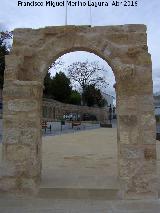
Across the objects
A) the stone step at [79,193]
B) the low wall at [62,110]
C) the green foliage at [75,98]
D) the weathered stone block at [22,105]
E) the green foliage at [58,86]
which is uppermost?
the green foliage at [58,86]

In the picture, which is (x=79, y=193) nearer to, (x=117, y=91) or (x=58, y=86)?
(x=117, y=91)

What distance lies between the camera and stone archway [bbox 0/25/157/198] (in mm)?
7012

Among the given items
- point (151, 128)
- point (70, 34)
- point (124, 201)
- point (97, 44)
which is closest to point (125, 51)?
point (97, 44)

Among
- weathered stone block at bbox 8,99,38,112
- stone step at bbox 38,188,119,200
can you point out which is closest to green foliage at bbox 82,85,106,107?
weathered stone block at bbox 8,99,38,112

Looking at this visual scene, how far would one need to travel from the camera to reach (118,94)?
7.23m

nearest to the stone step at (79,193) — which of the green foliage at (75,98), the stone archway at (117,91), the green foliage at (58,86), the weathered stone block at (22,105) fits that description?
the stone archway at (117,91)

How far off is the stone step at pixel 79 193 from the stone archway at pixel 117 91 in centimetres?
22

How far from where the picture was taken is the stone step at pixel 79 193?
22.4 ft

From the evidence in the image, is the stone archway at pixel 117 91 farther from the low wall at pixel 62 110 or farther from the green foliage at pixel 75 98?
the green foliage at pixel 75 98

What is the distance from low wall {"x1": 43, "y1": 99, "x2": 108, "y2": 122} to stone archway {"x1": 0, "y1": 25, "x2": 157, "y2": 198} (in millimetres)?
38681

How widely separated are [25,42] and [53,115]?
46.1 m

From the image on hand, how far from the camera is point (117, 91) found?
286 inches

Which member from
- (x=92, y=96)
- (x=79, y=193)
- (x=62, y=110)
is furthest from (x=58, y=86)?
(x=79, y=193)

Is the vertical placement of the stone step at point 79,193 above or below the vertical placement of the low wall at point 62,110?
below
